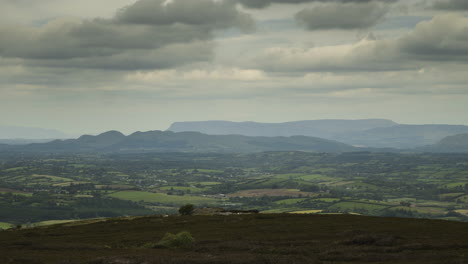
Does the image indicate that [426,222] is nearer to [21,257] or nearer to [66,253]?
[66,253]

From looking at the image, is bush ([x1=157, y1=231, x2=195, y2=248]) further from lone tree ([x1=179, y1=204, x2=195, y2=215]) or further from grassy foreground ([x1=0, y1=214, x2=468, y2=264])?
lone tree ([x1=179, y1=204, x2=195, y2=215])

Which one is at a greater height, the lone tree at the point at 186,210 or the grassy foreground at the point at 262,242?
the grassy foreground at the point at 262,242

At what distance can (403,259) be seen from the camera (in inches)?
2233

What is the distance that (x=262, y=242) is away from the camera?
3068 inches

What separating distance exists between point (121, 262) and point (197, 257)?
32.8 ft

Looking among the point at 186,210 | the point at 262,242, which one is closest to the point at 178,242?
the point at 262,242

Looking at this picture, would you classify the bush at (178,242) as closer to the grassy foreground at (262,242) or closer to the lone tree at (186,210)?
the grassy foreground at (262,242)

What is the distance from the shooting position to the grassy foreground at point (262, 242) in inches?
2308

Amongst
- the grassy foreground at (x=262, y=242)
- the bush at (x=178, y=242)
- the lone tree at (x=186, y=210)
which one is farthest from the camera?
the lone tree at (x=186, y=210)

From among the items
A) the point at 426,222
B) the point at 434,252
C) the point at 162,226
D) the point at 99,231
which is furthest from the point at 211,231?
the point at 434,252

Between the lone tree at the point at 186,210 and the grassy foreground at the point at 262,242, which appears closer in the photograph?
the grassy foreground at the point at 262,242

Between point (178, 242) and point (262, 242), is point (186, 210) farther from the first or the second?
point (262, 242)

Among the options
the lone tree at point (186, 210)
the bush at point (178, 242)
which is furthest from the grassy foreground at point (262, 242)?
the lone tree at point (186, 210)

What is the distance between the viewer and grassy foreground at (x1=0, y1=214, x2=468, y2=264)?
5862 centimetres
